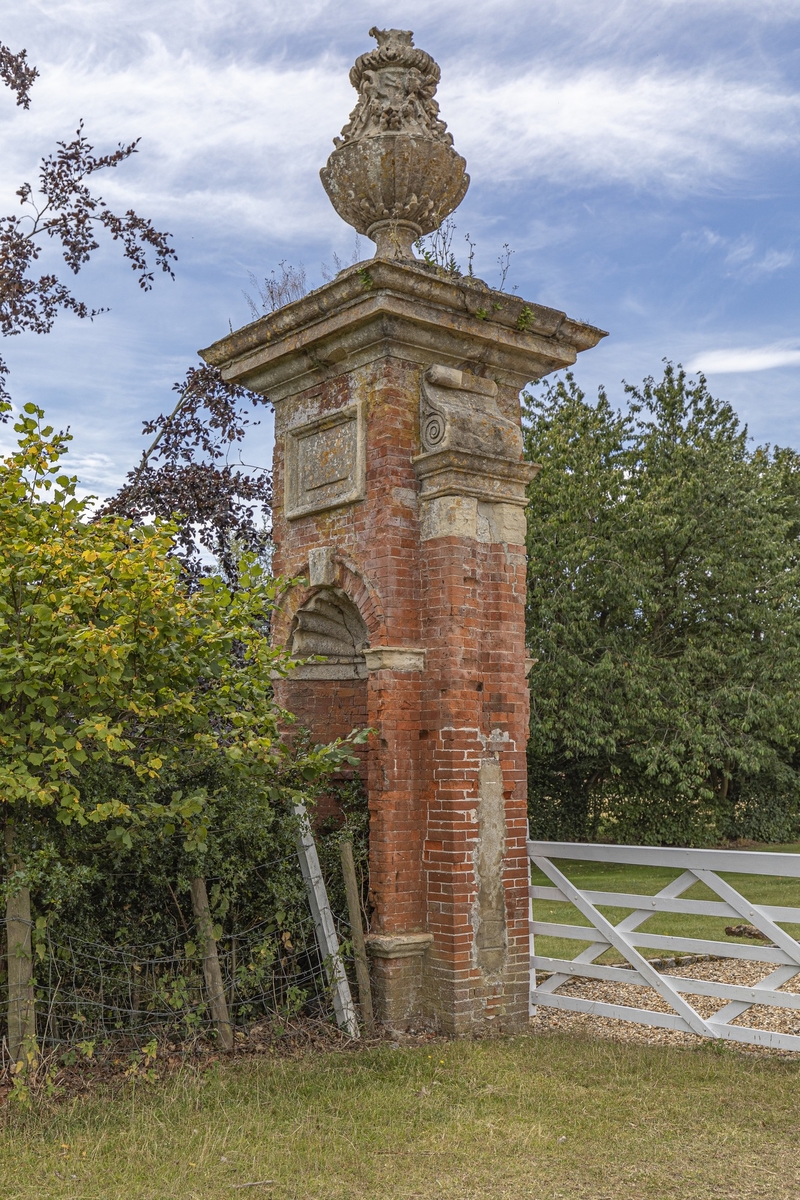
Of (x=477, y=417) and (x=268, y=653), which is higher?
(x=477, y=417)

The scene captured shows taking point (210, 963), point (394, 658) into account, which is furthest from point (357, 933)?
point (394, 658)

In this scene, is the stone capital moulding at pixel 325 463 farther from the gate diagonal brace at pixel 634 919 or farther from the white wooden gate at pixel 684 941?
the gate diagonal brace at pixel 634 919

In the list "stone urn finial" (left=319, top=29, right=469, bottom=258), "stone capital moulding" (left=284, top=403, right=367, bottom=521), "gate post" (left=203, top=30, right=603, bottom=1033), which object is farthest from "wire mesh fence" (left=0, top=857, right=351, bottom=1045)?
"stone urn finial" (left=319, top=29, right=469, bottom=258)

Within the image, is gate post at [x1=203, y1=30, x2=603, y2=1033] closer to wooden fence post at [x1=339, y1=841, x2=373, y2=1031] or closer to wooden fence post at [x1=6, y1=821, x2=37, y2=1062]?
wooden fence post at [x1=339, y1=841, x2=373, y2=1031]

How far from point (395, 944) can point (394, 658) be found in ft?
5.98

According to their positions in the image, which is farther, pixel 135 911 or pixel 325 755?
pixel 325 755

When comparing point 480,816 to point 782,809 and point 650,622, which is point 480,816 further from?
point 782,809

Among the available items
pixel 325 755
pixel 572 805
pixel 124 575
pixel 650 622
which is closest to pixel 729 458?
pixel 650 622

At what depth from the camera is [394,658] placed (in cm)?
698

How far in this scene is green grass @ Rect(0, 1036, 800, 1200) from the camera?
14.5 ft

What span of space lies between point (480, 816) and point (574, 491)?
41.4 feet

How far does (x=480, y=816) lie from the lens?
7.00 m

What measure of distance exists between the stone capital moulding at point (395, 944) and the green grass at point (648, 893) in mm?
3737

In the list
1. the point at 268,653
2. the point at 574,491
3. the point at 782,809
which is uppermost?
the point at 574,491
